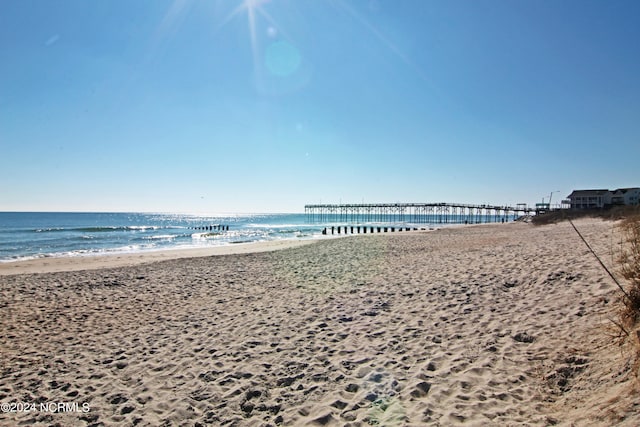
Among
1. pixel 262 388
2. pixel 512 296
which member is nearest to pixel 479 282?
pixel 512 296

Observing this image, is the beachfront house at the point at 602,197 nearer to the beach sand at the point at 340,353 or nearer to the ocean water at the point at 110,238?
the ocean water at the point at 110,238

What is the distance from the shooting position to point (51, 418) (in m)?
3.95

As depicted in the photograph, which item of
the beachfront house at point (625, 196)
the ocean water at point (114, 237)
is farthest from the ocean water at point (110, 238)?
the beachfront house at point (625, 196)

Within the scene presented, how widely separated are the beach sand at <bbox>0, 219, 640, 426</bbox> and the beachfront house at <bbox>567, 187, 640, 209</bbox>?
180 feet

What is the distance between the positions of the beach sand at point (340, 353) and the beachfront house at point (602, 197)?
55.0 metres

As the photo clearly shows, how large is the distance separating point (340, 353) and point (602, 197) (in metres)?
65.7

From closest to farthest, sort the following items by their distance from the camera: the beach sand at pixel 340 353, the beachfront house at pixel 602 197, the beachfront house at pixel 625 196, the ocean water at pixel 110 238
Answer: the beach sand at pixel 340 353 → the ocean water at pixel 110 238 → the beachfront house at pixel 625 196 → the beachfront house at pixel 602 197

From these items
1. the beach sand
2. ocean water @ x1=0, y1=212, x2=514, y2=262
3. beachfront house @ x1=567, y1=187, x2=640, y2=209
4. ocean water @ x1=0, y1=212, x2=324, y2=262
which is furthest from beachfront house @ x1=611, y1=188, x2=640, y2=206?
the beach sand

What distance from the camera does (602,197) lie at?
5394 centimetres

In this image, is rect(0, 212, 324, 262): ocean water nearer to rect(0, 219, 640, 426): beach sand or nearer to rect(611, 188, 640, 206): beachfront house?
rect(0, 219, 640, 426): beach sand

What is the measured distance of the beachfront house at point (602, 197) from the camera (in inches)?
1994

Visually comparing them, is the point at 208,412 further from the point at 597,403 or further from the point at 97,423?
the point at 597,403

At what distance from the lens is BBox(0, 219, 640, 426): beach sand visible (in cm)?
367

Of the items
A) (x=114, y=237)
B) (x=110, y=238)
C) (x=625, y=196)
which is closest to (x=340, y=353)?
(x=110, y=238)
